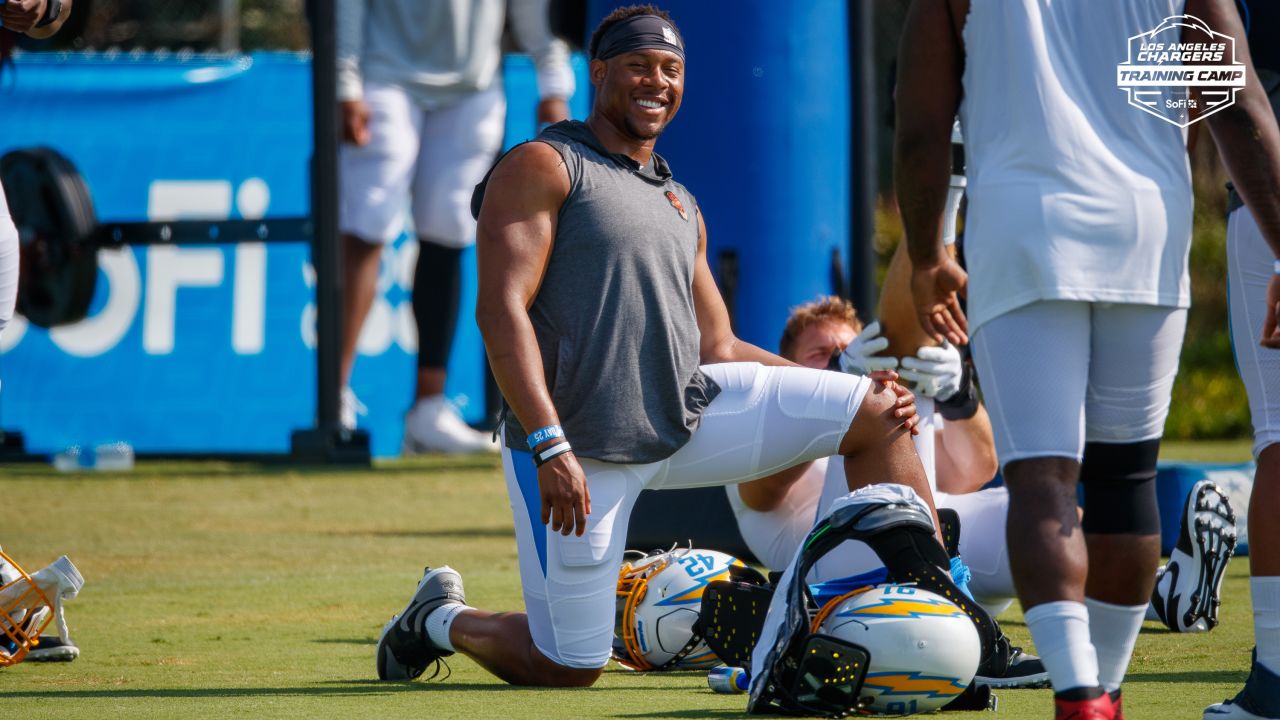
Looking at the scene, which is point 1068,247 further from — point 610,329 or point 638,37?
point 638,37

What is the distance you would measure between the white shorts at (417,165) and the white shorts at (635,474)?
5575 millimetres

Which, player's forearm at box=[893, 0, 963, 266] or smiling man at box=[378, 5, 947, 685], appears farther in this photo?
smiling man at box=[378, 5, 947, 685]

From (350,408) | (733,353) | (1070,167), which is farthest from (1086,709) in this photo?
(350,408)

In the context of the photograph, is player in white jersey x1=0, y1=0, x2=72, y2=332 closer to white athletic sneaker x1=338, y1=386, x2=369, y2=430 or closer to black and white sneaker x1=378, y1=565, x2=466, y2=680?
black and white sneaker x1=378, y1=565, x2=466, y2=680

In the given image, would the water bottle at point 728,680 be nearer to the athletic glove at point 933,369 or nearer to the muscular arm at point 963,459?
the athletic glove at point 933,369


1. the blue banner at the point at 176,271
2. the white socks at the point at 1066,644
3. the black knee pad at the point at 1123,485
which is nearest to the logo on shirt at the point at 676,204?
the black knee pad at the point at 1123,485

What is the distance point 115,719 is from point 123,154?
6.64m

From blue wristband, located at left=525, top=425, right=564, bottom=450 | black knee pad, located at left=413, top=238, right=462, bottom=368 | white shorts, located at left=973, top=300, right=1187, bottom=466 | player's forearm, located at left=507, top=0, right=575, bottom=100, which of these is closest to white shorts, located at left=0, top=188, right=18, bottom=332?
blue wristband, located at left=525, top=425, right=564, bottom=450

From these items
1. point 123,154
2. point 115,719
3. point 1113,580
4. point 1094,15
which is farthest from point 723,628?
point 123,154

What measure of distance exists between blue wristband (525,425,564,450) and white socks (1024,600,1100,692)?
4.13ft

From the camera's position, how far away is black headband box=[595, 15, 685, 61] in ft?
15.1

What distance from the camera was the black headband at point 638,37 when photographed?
15.1 feet

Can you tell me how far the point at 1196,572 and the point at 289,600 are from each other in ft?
8.84

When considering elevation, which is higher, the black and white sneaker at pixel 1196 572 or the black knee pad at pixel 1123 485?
the black knee pad at pixel 1123 485
